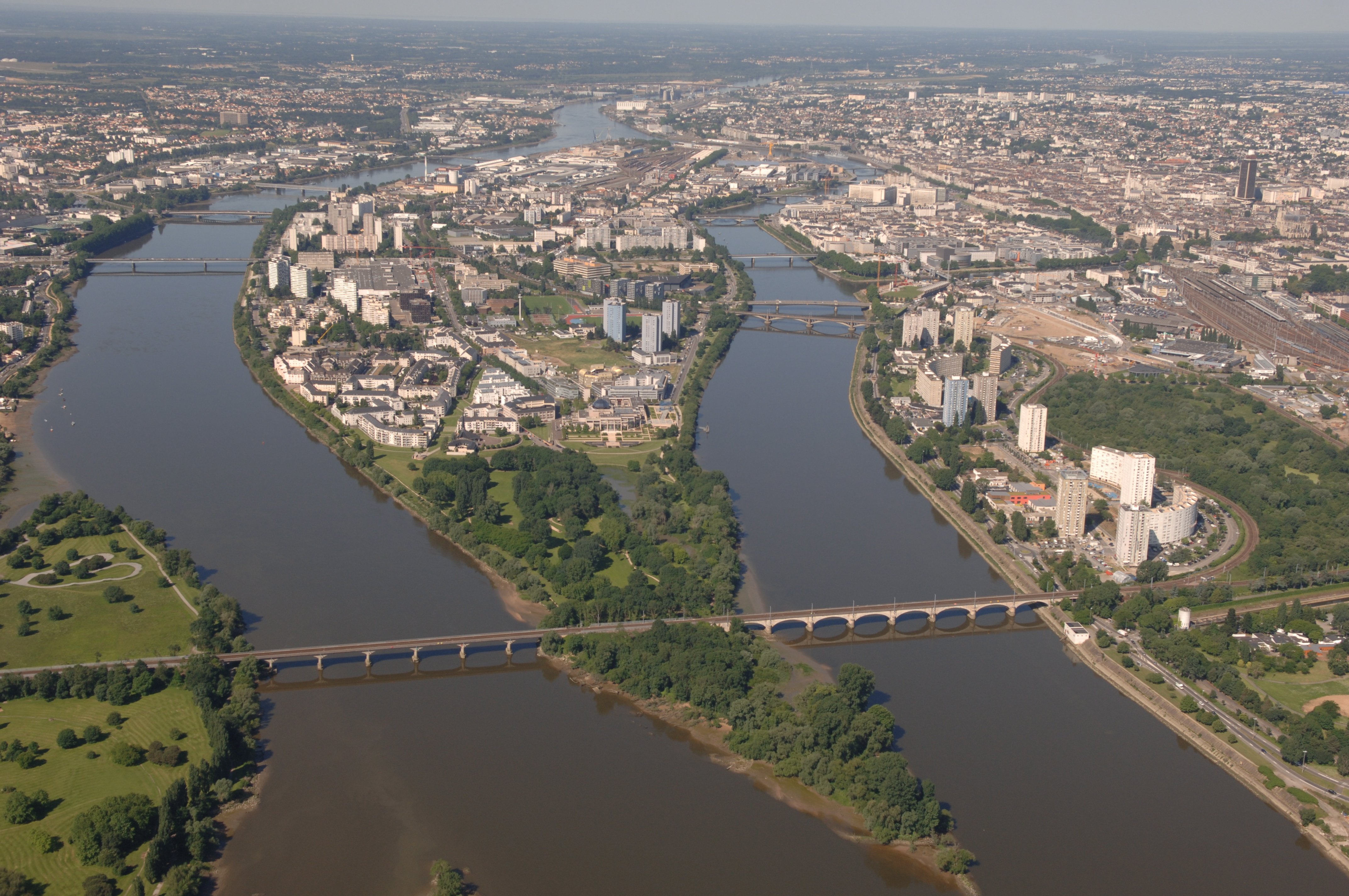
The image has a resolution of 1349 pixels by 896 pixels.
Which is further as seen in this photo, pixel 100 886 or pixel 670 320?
pixel 670 320

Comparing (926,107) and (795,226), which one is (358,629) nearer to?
(795,226)

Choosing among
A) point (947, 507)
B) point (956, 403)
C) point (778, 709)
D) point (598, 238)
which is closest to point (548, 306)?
point (598, 238)

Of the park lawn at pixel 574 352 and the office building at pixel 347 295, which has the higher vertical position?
the office building at pixel 347 295

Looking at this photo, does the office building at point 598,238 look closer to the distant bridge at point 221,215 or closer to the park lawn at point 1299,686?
the distant bridge at point 221,215

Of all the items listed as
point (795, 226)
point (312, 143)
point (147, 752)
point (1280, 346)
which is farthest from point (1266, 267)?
point (312, 143)

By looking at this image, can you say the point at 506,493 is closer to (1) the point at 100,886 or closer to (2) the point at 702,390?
(2) the point at 702,390

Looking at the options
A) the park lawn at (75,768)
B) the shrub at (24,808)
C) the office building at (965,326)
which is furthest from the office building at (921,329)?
the shrub at (24,808)

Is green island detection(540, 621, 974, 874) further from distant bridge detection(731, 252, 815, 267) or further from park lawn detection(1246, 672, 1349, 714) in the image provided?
distant bridge detection(731, 252, 815, 267)
